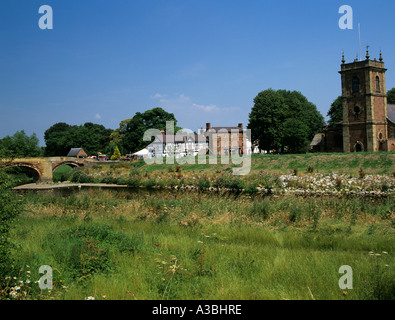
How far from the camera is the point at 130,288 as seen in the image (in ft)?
19.8

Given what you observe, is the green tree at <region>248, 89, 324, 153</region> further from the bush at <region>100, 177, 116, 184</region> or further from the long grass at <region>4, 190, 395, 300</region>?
the long grass at <region>4, 190, 395, 300</region>

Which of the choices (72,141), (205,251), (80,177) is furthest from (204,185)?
(72,141)

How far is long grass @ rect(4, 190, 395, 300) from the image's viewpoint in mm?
5902

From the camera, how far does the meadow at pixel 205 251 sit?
5.87 m

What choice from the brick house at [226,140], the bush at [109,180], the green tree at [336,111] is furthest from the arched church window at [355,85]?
the bush at [109,180]

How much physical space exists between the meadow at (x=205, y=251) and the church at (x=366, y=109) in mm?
44738

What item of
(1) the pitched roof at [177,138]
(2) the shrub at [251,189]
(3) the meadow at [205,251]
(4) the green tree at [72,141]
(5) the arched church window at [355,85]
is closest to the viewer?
(3) the meadow at [205,251]

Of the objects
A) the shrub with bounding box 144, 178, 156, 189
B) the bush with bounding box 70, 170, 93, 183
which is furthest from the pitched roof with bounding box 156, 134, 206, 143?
the shrub with bounding box 144, 178, 156, 189

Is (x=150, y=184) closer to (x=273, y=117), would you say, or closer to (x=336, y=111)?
(x=273, y=117)

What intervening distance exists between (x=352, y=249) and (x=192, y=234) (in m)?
5.18

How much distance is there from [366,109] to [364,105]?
33.7 inches

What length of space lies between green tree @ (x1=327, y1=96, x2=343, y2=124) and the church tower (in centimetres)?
2104

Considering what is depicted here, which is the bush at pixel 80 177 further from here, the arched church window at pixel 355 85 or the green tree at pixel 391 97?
the green tree at pixel 391 97
